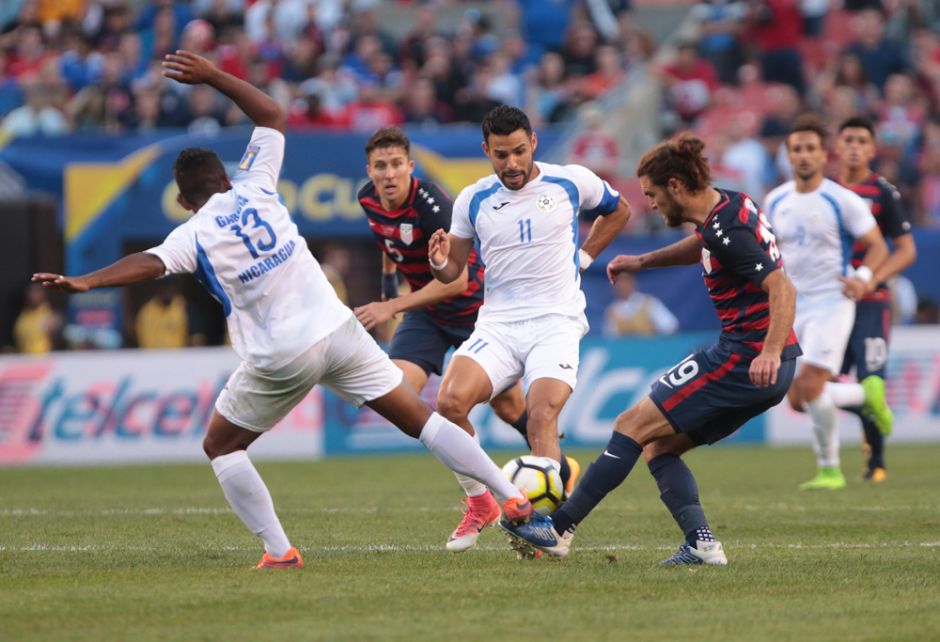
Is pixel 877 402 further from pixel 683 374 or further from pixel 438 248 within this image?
pixel 683 374

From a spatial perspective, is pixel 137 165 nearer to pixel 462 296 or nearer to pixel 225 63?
pixel 225 63

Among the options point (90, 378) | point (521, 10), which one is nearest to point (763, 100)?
point (521, 10)

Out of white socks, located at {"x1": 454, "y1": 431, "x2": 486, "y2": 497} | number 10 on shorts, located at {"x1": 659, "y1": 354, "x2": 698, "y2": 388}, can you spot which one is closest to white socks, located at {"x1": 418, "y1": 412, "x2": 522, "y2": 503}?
white socks, located at {"x1": 454, "y1": 431, "x2": 486, "y2": 497}

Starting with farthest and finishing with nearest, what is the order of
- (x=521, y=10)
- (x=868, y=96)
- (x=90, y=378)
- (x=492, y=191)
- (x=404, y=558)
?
(x=521, y=10), (x=868, y=96), (x=90, y=378), (x=492, y=191), (x=404, y=558)

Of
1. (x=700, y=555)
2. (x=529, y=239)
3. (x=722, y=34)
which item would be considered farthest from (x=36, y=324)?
(x=700, y=555)

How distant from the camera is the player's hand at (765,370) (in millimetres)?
7629

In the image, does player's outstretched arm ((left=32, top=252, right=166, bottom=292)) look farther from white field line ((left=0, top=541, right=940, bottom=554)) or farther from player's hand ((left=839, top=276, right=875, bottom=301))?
player's hand ((left=839, top=276, right=875, bottom=301))

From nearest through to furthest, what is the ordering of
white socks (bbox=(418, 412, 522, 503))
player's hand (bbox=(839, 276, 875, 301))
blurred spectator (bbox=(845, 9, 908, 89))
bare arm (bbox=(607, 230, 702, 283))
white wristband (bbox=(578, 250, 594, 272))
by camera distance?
white socks (bbox=(418, 412, 522, 503)) → bare arm (bbox=(607, 230, 702, 283)) → white wristband (bbox=(578, 250, 594, 272)) → player's hand (bbox=(839, 276, 875, 301)) → blurred spectator (bbox=(845, 9, 908, 89))

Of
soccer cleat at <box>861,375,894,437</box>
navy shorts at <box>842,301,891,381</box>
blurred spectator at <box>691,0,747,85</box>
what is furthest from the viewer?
blurred spectator at <box>691,0,747,85</box>

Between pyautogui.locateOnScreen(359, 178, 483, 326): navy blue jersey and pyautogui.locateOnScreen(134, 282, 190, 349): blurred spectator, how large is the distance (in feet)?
33.0

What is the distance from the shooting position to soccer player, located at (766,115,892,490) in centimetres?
1308

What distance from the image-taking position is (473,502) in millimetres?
8961

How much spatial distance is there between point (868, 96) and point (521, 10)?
6.49 metres

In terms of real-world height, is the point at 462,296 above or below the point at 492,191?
below
